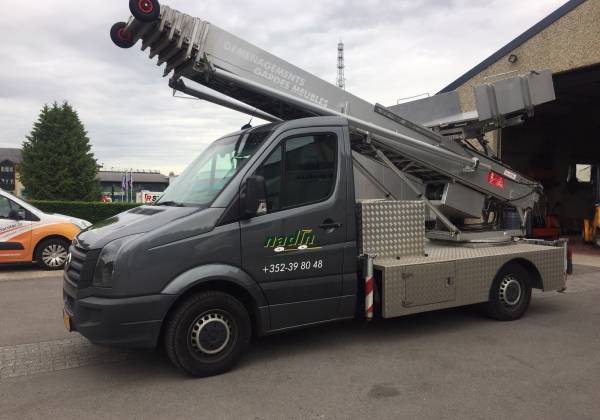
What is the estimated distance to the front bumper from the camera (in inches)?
160

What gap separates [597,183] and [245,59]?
13.3 metres

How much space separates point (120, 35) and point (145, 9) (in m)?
0.70

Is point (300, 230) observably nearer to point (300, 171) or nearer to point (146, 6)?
point (300, 171)

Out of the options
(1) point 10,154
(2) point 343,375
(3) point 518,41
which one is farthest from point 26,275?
(1) point 10,154

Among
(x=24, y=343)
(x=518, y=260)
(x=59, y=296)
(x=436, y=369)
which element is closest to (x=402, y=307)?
(x=436, y=369)

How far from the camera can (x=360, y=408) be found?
377cm

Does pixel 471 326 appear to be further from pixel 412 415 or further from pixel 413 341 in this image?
pixel 412 415

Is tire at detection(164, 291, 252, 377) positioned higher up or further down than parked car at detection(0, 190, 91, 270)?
further down

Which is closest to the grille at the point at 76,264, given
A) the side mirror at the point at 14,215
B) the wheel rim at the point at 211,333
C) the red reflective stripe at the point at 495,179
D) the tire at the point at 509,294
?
the wheel rim at the point at 211,333

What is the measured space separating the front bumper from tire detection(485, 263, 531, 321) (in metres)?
4.17

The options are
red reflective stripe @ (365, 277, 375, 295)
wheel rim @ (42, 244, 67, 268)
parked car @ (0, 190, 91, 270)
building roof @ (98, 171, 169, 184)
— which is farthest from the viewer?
building roof @ (98, 171, 169, 184)

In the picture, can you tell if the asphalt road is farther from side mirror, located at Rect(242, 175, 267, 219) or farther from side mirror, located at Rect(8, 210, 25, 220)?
side mirror, located at Rect(8, 210, 25, 220)

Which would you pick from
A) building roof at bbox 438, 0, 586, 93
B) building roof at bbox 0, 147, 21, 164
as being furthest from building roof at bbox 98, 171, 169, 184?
building roof at bbox 438, 0, 586, 93

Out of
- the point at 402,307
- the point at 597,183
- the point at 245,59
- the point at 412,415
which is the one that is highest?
the point at 245,59
